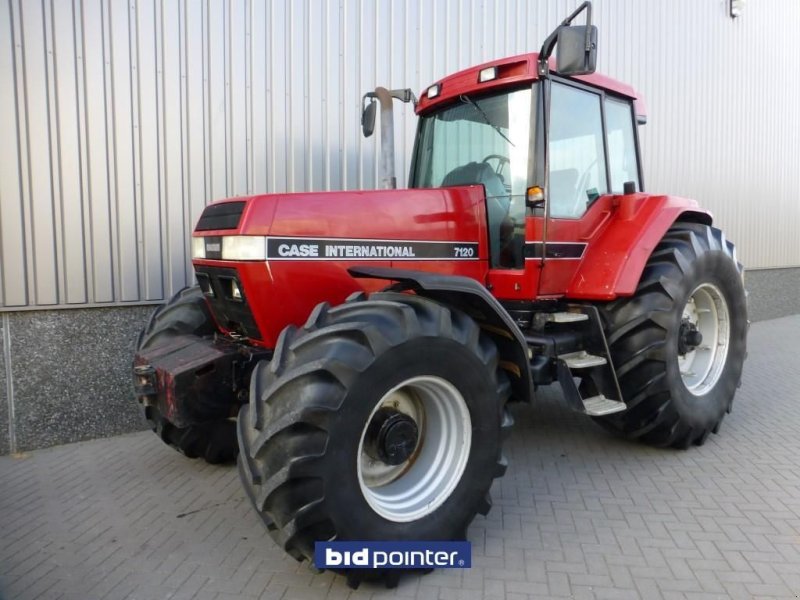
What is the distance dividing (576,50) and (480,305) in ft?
4.59

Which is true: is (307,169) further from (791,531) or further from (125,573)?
(791,531)

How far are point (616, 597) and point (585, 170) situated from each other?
2.67 metres

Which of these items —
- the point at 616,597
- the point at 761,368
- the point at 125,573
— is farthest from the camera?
the point at 761,368

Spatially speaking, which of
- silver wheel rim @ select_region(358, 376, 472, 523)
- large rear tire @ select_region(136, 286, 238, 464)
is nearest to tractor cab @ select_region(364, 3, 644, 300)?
silver wheel rim @ select_region(358, 376, 472, 523)

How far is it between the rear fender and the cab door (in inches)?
2.5

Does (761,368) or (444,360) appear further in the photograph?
(761,368)

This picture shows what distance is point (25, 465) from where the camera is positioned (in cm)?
412

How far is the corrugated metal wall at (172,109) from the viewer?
14.1 feet

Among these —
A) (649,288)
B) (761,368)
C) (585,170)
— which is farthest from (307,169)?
(761,368)

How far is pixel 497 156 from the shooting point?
3766 millimetres

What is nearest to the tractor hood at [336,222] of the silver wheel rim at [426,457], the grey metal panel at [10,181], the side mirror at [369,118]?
the silver wheel rim at [426,457]

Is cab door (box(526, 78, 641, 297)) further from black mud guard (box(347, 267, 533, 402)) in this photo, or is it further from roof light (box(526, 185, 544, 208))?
black mud guard (box(347, 267, 533, 402))

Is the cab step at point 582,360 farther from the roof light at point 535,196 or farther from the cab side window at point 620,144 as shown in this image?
the cab side window at point 620,144

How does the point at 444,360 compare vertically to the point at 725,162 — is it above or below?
below
